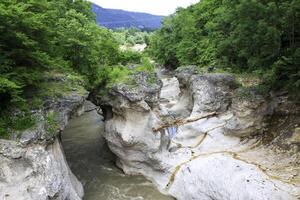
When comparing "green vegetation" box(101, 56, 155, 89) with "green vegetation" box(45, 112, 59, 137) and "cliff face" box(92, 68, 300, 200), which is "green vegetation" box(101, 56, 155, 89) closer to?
"cliff face" box(92, 68, 300, 200)

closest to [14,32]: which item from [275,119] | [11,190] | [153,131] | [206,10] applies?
[11,190]

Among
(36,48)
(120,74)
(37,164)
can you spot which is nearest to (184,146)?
(120,74)

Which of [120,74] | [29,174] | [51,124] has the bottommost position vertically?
[29,174]

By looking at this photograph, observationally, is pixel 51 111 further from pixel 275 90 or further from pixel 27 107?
pixel 275 90

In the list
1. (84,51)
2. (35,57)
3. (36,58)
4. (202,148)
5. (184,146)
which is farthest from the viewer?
(184,146)

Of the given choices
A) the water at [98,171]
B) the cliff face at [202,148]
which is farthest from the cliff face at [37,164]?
the cliff face at [202,148]

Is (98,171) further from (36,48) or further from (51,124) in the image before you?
(36,48)

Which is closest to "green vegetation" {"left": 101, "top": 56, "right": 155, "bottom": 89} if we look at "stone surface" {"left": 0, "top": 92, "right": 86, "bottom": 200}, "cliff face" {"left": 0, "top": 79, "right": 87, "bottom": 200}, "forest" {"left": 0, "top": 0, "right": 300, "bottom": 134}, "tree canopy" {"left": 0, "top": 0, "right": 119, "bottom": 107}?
"forest" {"left": 0, "top": 0, "right": 300, "bottom": 134}

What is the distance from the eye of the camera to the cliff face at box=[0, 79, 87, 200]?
47.3 ft

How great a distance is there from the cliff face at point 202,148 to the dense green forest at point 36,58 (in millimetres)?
2536

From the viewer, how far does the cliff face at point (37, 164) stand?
14.4 metres

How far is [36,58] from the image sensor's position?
54.1ft

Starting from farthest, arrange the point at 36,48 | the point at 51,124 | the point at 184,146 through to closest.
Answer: the point at 184,146, the point at 51,124, the point at 36,48

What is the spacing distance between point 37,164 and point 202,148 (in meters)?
11.3
